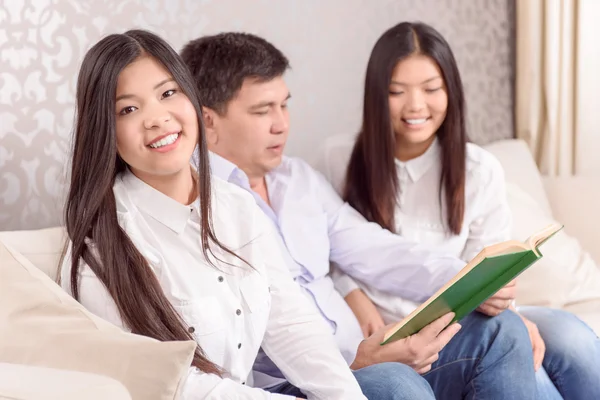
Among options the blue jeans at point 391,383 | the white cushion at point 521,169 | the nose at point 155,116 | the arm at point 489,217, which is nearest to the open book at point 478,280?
the blue jeans at point 391,383

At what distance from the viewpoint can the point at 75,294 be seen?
56.9 inches

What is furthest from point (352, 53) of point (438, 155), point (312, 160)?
point (438, 155)

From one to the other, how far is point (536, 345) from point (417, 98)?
0.66 meters

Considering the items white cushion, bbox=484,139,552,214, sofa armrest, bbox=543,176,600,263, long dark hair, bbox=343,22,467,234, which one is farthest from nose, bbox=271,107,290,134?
sofa armrest, bbox=543,176,600,263

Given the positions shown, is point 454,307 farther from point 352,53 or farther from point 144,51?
point 352,53

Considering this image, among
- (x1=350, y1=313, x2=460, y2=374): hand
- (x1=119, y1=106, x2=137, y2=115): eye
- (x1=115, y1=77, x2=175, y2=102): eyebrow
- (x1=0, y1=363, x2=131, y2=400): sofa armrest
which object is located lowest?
(x1=350, y1=313, x2=460, y2=374): hand

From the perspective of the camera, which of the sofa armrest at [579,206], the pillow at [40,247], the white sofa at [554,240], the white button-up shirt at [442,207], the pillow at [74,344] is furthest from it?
the sofa armrest at [579,206]

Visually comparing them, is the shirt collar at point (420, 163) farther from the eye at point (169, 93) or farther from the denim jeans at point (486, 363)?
the eye at point (169, 93)

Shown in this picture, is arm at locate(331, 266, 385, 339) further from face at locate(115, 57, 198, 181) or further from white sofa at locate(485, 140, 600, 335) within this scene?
face at locate(115, 57, 198, 181)

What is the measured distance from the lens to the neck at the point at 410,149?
220 centimetres

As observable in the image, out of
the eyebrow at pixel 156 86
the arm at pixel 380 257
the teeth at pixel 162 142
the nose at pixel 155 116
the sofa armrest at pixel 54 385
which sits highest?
the eyebrow at pixel 156 86

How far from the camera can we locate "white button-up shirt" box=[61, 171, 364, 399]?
1492 mm

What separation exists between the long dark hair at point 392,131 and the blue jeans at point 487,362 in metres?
0.36

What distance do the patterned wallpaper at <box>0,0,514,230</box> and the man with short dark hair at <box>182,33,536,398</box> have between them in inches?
10.4
